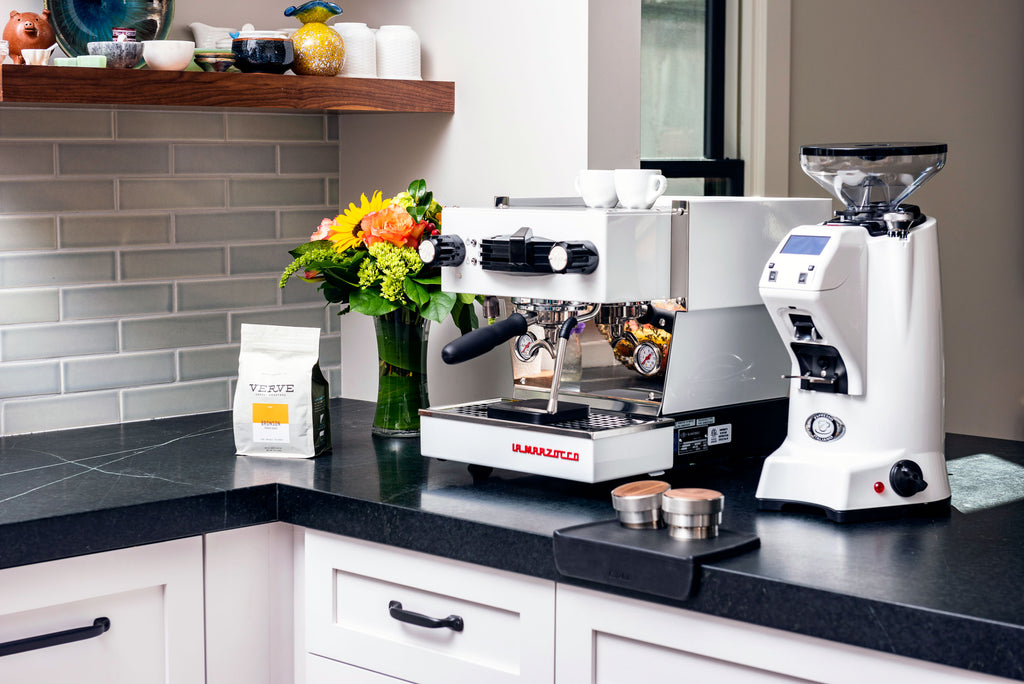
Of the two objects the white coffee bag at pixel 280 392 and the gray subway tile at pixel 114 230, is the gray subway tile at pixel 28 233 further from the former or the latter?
the white coffee bag at pixel 280 392


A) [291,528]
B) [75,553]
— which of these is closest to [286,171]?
[291,528]

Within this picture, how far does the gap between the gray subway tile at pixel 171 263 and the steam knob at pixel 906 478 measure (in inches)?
52.5

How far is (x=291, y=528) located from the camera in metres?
1.71

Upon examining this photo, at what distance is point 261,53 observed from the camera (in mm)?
1971

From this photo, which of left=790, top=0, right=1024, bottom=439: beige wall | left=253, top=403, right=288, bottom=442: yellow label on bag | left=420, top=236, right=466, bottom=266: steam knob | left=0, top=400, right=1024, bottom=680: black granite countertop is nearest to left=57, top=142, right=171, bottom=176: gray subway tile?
left=0, top=400, right=1024, bottom=680: black granite countertop

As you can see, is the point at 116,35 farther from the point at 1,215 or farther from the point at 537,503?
the point at 537,503

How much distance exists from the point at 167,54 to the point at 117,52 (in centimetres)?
8

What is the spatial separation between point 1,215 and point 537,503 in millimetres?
1072

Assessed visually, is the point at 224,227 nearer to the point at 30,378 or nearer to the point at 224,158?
the point at 224,158

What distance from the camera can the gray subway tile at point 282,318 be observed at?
90.0 inches

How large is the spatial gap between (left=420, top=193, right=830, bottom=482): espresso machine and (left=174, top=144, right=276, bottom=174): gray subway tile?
29.3 inches

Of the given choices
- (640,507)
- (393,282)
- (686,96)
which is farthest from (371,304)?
A: (686,96)

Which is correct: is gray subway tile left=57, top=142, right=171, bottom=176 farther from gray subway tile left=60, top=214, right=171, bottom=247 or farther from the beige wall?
the beige wall

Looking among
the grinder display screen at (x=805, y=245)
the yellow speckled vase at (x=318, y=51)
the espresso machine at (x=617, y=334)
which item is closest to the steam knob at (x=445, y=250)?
the espresso machine at (x=617, y=334)
